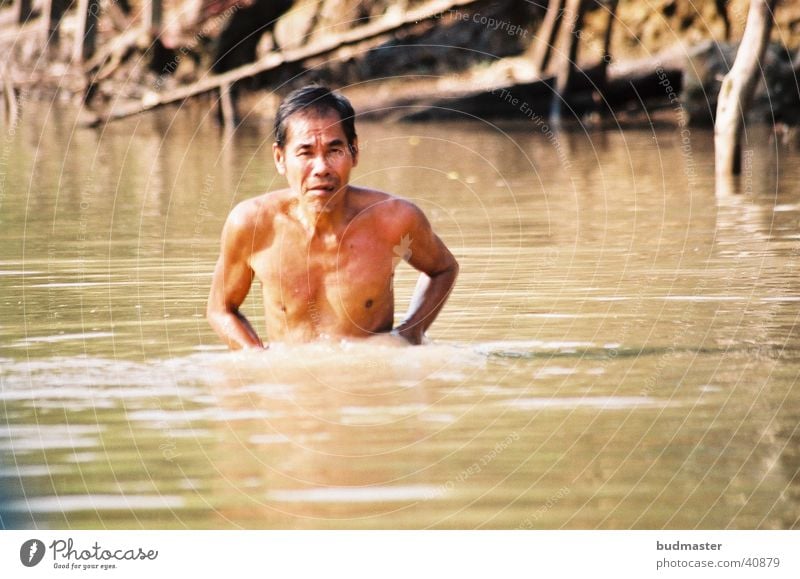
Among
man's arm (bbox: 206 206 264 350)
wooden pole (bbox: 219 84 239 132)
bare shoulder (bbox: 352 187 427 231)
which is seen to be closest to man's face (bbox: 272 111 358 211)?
bare shoulder (bbox: 352 187 427 231)

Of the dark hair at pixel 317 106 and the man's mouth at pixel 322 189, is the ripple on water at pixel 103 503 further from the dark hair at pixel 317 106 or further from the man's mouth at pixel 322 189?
the dark hair at pixel 317 106

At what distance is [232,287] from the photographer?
15.1ft

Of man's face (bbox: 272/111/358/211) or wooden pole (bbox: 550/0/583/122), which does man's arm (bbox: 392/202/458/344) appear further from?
wooden pole (bbox: 550/0/583/122)

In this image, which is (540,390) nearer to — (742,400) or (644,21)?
(742,400)

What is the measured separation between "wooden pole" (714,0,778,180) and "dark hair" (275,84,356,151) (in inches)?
155

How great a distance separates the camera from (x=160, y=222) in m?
7.66

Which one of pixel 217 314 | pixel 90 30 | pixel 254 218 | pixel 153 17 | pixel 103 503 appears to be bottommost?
pixel 103 503

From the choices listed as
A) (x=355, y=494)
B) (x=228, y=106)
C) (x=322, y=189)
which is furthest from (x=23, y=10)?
(x=355, y=494)

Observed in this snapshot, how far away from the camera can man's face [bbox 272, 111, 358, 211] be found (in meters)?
4.33

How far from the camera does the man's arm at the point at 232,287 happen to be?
4.52 metres

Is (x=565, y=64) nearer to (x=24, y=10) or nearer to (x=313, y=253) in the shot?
(x=24, y=10)

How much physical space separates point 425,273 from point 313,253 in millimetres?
447
